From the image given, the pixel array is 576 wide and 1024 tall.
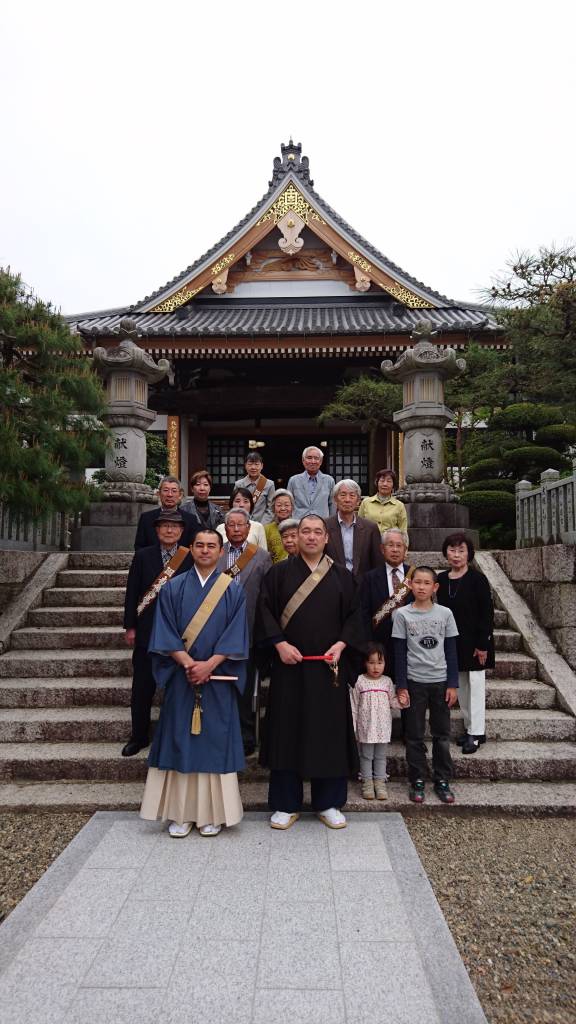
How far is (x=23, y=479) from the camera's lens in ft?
18.4

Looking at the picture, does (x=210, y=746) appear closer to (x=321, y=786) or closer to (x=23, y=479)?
(x=321, y=786)

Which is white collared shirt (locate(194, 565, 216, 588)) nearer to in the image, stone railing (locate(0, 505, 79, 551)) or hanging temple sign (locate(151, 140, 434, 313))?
stone railing (locate(0, 505, 79, 551))

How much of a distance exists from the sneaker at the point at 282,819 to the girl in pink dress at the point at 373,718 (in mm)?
564

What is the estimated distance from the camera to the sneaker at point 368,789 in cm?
409

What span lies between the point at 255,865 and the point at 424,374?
259 inches

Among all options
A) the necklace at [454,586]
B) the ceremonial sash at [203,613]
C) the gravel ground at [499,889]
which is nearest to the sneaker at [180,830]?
the gravel ground at [499,889]

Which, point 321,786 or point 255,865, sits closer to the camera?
point 255,865

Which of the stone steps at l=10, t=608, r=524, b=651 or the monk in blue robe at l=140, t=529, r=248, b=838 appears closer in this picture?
the monk in blue robe at l=140, t=529, r=248, b=838

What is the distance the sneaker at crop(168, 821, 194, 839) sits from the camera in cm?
362

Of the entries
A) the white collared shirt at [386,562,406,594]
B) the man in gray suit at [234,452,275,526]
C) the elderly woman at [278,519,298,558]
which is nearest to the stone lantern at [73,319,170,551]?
the man in gray suit at [234,452,275,526]

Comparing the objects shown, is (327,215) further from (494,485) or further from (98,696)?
(98,696)

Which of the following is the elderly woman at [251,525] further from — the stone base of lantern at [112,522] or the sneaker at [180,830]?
the stone base of lantern at [112,522]

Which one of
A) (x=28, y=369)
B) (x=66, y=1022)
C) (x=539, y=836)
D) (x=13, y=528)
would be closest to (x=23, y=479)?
(x=28, y=369)

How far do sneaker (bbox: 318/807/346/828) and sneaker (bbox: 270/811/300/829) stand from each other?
0.60 ft
